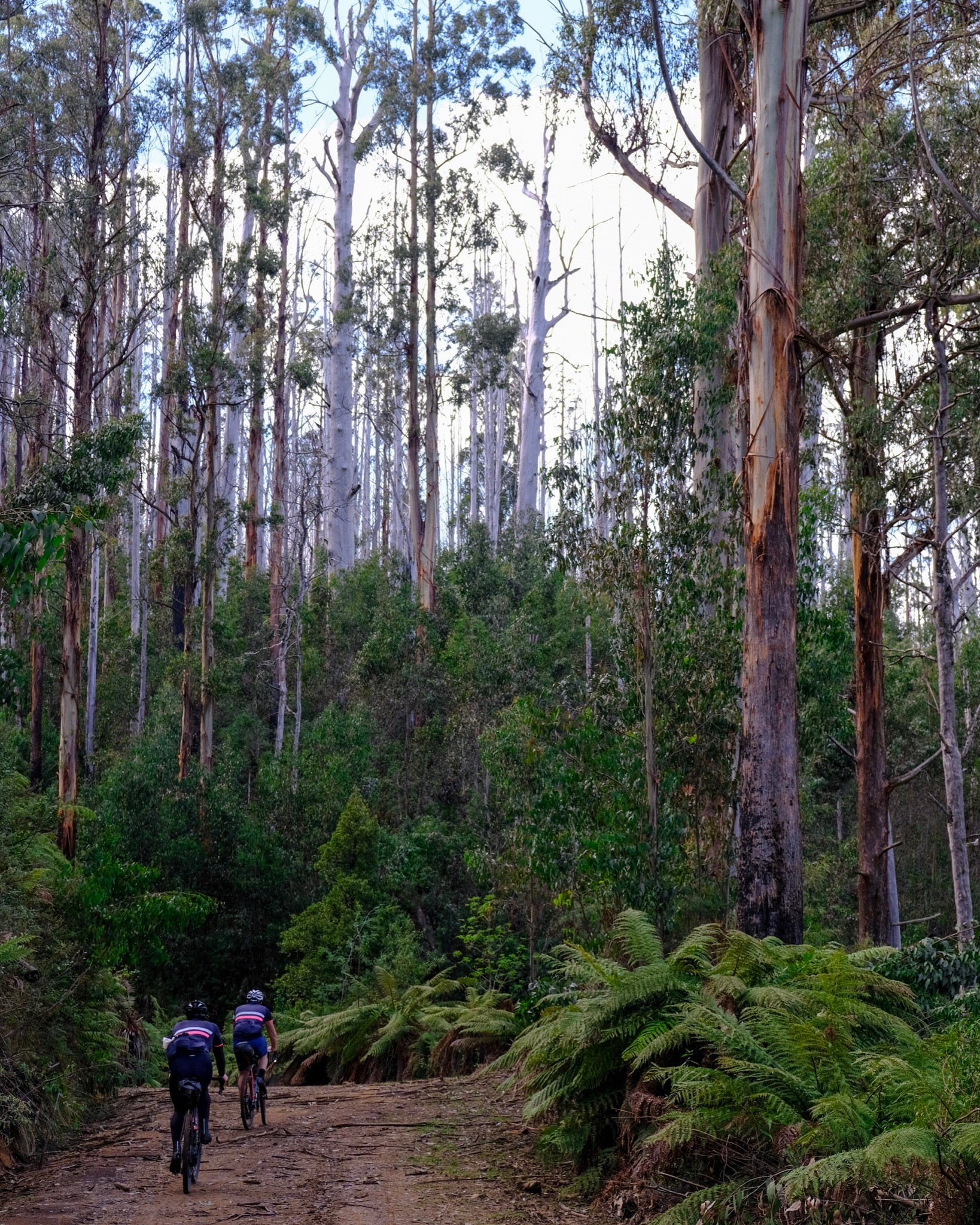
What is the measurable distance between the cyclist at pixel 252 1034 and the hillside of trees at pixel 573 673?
1261 mm

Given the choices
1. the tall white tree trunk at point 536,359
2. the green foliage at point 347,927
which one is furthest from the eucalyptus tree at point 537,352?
the green foliage at point 347,927

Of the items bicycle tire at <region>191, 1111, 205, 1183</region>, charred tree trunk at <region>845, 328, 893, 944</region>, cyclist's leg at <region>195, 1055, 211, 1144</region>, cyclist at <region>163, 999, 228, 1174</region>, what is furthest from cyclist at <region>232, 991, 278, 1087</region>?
charred tree trunk at <region>845, 328, 893, 944</region>

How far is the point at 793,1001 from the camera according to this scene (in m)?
6.57

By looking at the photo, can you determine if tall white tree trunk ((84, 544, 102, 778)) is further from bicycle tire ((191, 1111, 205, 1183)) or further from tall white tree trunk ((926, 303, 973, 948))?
bicycle tire ((191, 1111, 205, 1183))

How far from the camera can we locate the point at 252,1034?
9969 mm

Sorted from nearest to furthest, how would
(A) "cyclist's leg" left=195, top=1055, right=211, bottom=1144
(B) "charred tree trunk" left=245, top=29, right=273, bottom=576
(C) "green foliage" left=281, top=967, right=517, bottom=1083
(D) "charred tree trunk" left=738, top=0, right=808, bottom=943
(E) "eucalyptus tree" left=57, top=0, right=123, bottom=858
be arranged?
(A) "cyclist's leg" left=195, top=1055, right=211, bottom=1144
(D) "charred tree trunk" left=738, top=0, right=808, bottom=943
(C) "green foliage" left=281, top=967, right=517, bottom=1083
(E) "eucalyptus tree" left=57, top=0, right=123, bottom=858
(B) "charred tree trunk" left=245, top=29, right=273, bottom=576

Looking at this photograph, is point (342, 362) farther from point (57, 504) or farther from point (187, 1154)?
point (187, 1154)

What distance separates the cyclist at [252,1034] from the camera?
9805 mm

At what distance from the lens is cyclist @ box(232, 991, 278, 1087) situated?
980 centimetres

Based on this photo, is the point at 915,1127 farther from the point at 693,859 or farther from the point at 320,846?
the point at 320,846

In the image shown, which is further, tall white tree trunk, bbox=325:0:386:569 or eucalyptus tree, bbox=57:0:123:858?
tall white tree trunk, bbox=325:0:386:569

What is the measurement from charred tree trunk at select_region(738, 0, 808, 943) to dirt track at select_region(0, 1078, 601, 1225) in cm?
283

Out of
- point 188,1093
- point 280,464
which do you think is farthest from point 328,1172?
point 280,464

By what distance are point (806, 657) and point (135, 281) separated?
91.7 ft
